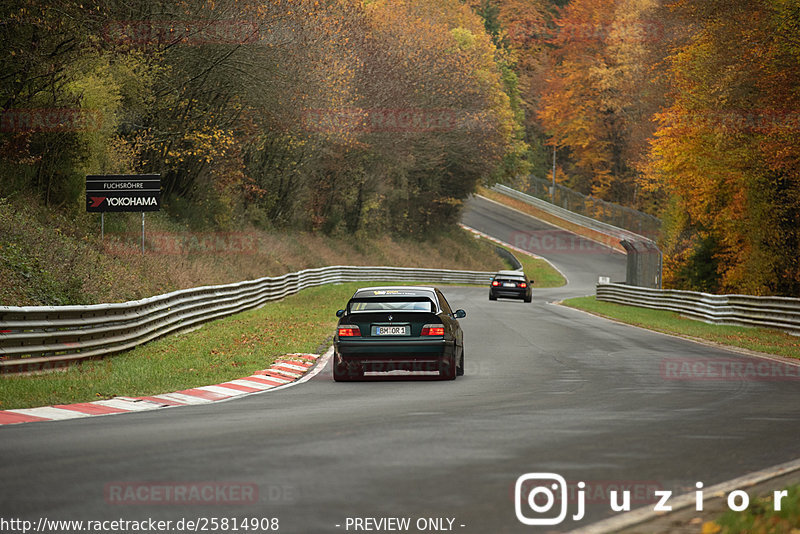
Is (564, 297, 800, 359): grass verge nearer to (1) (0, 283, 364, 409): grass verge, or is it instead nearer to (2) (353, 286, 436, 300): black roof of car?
(2) (353, 286, 436, 300): black roof of car

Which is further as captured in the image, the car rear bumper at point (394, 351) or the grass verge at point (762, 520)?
the car rear bumper at point (394, 351)

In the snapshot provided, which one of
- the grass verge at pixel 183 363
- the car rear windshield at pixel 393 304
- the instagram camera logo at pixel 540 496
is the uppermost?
the car rear windshield at pixel 393 304

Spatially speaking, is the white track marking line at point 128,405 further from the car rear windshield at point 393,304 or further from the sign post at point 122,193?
the sign post at point 122,193

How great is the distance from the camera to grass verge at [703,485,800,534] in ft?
18.5

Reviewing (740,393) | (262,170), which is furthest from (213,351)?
(262,170)

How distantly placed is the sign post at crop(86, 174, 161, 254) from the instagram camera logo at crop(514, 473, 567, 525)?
19.9m

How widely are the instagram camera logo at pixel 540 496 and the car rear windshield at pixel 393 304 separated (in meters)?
8.18

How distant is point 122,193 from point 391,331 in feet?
42.7

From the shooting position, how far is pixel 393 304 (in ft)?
50.4

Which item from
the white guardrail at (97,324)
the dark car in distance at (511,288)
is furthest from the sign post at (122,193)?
the dark car in distance at (511,288)

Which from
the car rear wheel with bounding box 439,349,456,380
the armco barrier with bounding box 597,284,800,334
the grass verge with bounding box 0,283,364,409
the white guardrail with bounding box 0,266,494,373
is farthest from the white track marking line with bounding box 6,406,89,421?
the armco barrier with bounding box 597,284,800,334

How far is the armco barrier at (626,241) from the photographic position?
4619 cm

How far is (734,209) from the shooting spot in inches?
1489

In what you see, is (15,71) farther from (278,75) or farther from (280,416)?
(280,416)
